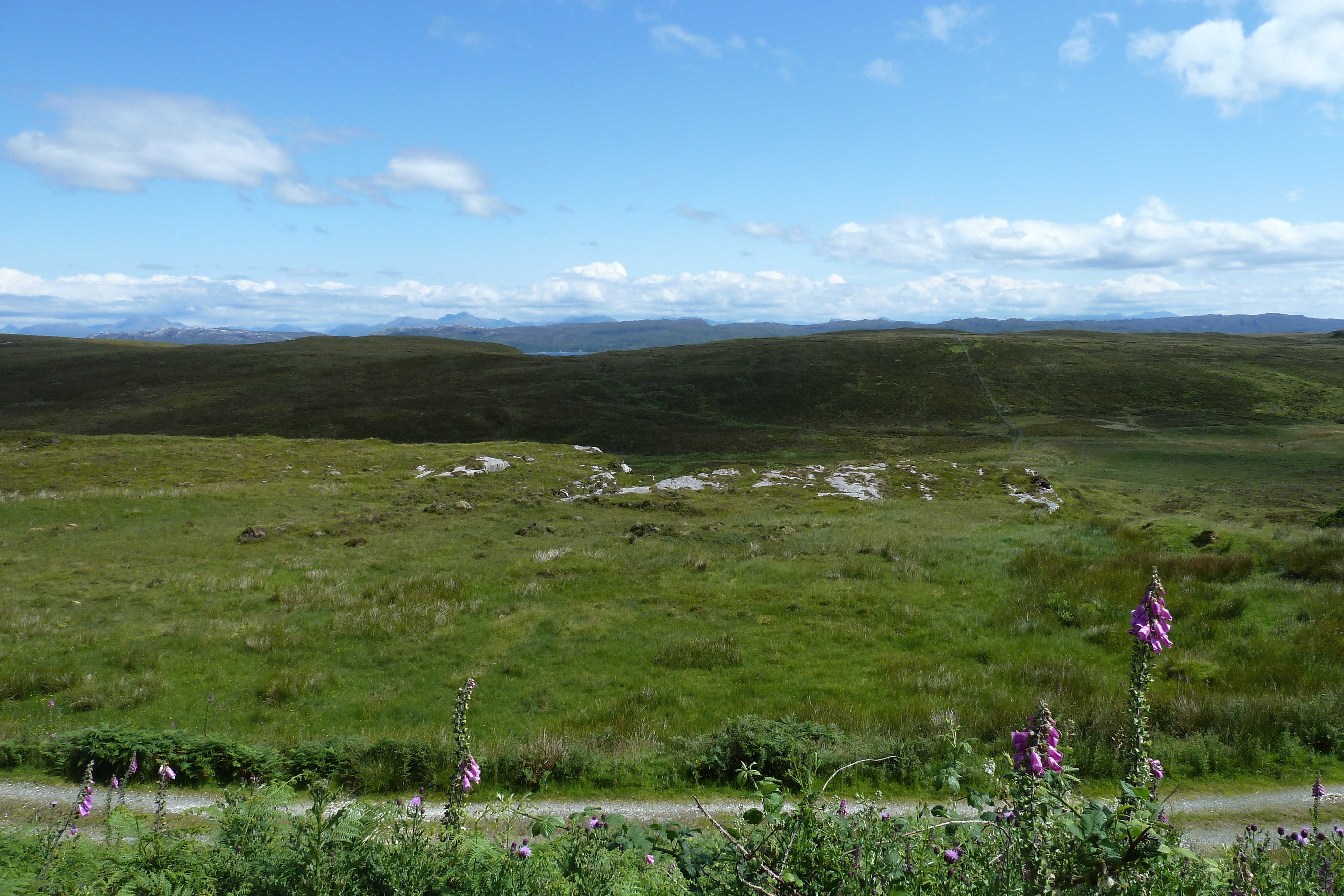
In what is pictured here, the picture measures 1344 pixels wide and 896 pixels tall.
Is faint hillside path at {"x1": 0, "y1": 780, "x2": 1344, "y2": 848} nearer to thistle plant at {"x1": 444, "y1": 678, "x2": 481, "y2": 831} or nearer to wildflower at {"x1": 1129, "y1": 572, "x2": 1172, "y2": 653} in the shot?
thistle plant at {"x1": 444, "y1": 678, "x2": 481, "y2": 831}

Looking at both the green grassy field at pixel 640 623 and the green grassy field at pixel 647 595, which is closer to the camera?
the green grassy field at pixel 640 623

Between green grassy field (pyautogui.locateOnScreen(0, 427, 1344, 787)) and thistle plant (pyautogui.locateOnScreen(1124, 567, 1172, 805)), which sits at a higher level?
thistle plant (pyautogui.locateOnScreen(1124, 567, 1172, 805))

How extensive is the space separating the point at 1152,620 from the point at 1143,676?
0.64m

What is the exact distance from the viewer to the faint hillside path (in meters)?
7.27

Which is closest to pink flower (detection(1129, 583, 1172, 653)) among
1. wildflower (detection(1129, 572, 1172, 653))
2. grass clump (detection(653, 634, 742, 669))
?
wildflower (detection(1129, 572, 1172, 653))

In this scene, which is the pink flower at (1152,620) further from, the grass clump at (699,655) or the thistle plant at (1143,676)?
the grass clump at (699,655)

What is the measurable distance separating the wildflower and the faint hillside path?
395 cm

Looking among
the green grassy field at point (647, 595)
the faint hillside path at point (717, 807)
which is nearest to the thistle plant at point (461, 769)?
the faint hillside path at point (717, 807)

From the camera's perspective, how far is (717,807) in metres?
7.94

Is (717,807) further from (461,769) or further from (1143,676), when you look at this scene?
(1143,676)

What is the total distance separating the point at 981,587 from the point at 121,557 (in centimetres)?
2993

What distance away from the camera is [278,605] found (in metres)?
18.4

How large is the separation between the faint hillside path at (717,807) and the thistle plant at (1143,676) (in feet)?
12.5

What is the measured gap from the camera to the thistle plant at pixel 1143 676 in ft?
13.1
